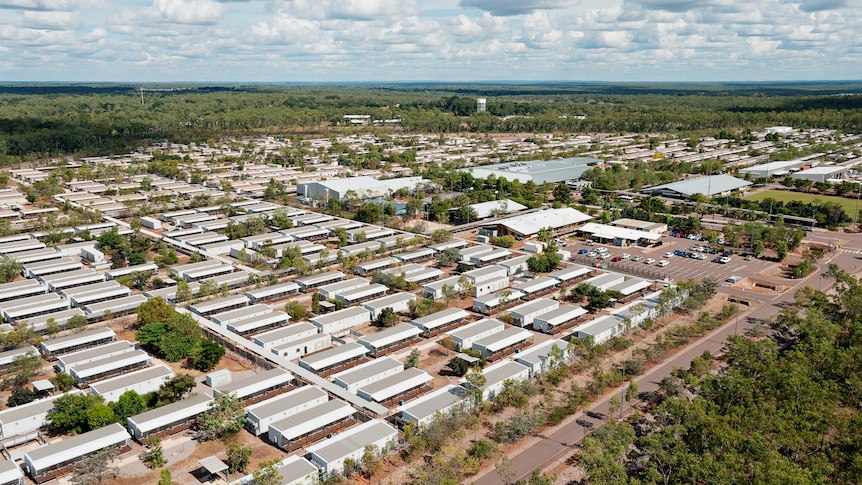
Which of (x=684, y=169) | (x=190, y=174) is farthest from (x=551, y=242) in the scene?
(x=190, y=174)

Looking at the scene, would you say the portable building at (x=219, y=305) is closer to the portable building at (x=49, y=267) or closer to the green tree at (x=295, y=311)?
the green tree at (x=295, y=311)

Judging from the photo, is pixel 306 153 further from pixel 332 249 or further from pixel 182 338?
pixel 182 338

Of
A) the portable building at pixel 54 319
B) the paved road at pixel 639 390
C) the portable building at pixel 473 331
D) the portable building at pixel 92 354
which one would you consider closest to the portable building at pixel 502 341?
the portable building at pixel 473 331

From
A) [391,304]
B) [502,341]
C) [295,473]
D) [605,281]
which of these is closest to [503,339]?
[502,341]

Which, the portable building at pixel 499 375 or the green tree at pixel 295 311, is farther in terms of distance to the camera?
the green tree at pixel 295 311

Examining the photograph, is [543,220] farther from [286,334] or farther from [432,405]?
[432,405]

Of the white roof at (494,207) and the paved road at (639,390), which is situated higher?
the white roof at (494,207)
